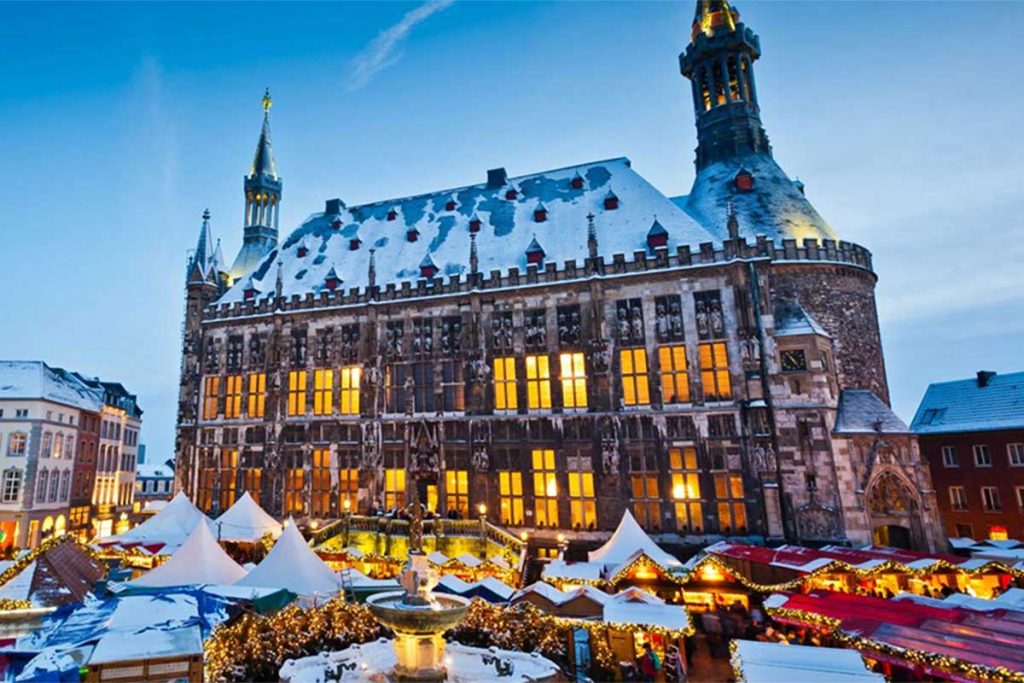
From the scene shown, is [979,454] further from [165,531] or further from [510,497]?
[165,531]

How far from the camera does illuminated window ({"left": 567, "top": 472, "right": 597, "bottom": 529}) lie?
26.3 m

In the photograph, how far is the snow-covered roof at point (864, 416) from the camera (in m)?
23.5

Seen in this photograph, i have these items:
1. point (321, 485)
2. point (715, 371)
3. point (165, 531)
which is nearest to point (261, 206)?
point (321, 485)

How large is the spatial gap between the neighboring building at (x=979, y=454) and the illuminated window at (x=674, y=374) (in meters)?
21.7

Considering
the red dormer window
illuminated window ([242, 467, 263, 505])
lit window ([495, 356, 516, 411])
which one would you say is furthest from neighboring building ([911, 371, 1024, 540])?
illuminated window ([242, 467, 263, 505])

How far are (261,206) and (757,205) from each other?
1429 inches

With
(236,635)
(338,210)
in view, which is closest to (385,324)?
(338,210)

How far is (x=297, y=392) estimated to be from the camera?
1300 inches

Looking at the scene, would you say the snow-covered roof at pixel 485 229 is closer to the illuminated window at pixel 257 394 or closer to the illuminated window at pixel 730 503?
the illuminated window at pixel 257 394

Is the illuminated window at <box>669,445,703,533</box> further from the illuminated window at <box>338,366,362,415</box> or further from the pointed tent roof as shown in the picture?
the illuminated window at <box>338,366,362,415</box>

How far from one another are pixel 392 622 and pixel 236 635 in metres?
4.46

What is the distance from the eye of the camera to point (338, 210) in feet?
137

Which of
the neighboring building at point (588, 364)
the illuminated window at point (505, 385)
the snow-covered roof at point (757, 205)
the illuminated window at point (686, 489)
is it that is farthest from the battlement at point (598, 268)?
the illuminated window at point (686, 489)

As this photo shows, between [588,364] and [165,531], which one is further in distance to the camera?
[588,364]
